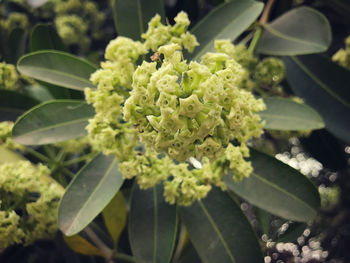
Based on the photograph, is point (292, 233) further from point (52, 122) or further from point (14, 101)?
point (14, 101)

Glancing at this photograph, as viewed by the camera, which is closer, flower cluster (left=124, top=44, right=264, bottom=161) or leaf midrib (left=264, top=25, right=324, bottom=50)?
flower cluster (left=124, top=44, right=264, bottom=161)

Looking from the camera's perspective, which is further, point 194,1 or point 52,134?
point 194,1

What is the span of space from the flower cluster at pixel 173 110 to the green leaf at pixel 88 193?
17 cm

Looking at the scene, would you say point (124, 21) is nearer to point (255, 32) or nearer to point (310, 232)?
point (255, 32)

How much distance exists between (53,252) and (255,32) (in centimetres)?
158

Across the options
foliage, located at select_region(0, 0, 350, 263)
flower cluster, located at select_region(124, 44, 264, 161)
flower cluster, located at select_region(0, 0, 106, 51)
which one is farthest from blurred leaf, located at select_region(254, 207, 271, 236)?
flower cluster, located at select_region(0, 0, 106, 51)

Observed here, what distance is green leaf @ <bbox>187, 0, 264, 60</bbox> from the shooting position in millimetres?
1556

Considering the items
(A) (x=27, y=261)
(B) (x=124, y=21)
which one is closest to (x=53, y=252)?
(A) (x=27, y=261)

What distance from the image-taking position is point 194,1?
2.05 meters

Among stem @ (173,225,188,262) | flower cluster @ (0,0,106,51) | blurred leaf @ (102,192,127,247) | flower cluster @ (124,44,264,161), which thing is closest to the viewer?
flower cluster @ (124,44,264,161)

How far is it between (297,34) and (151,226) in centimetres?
113

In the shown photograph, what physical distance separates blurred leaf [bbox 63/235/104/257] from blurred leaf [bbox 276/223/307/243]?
2.66 ft

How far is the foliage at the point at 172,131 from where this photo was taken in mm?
961

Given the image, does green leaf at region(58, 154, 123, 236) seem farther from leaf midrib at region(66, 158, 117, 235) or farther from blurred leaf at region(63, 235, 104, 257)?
blurred leaf at region(63, 235, 104, 257)
